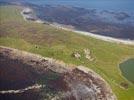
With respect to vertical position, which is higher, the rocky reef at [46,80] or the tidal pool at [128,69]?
the rocky reef at [46,80]

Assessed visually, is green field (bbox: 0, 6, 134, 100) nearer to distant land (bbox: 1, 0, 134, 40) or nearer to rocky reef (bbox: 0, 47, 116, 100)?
rocky reef (bbox: 0, 47, 116, 100)

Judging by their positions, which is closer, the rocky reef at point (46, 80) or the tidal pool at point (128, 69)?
the rocky reef at point (46, 80)

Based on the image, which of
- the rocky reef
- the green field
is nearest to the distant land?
the green field

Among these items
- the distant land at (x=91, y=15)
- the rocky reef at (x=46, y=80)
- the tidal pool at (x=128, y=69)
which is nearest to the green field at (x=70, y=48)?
the tidal pool at (x=128, y=69)

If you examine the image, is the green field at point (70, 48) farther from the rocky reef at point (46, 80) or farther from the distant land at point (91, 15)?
the distant land at point (91, 15)

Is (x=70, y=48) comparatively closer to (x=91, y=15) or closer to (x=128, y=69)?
(x=128, y=69)
